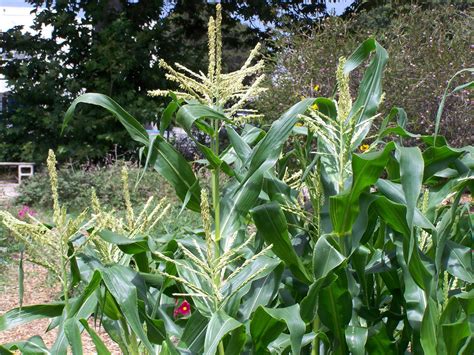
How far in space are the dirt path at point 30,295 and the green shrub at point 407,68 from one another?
4.20 m

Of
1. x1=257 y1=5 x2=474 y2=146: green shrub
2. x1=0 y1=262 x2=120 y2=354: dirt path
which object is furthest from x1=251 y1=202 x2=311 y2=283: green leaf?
x1=257 y1=5 x2=474 y2=146: green shrub

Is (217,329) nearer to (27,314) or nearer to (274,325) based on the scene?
(274,325)

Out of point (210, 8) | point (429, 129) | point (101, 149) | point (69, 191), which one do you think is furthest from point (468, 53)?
point (210, 8)

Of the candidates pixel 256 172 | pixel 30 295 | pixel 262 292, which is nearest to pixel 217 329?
pixel 262 292

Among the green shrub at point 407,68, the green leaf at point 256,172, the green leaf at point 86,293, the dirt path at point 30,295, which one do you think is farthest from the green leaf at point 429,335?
the green shrub at point 407,68

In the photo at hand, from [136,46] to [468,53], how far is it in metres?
7.14

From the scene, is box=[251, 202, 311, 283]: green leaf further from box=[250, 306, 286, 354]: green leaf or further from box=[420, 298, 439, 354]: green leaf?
box=[420, 298, 439, 354]: green leaf

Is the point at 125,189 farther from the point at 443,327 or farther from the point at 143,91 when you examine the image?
the point at 143,91

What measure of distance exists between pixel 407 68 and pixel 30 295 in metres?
5.30

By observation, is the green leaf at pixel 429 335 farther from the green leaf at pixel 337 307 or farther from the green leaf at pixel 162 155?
the green leaf at pixel 162 155

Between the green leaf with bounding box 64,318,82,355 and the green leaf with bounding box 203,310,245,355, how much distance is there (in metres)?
0.30

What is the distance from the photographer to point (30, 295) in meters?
5.44

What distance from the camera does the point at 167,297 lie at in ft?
6.57

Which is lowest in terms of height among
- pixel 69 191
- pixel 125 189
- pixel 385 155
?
pixel 69 191
